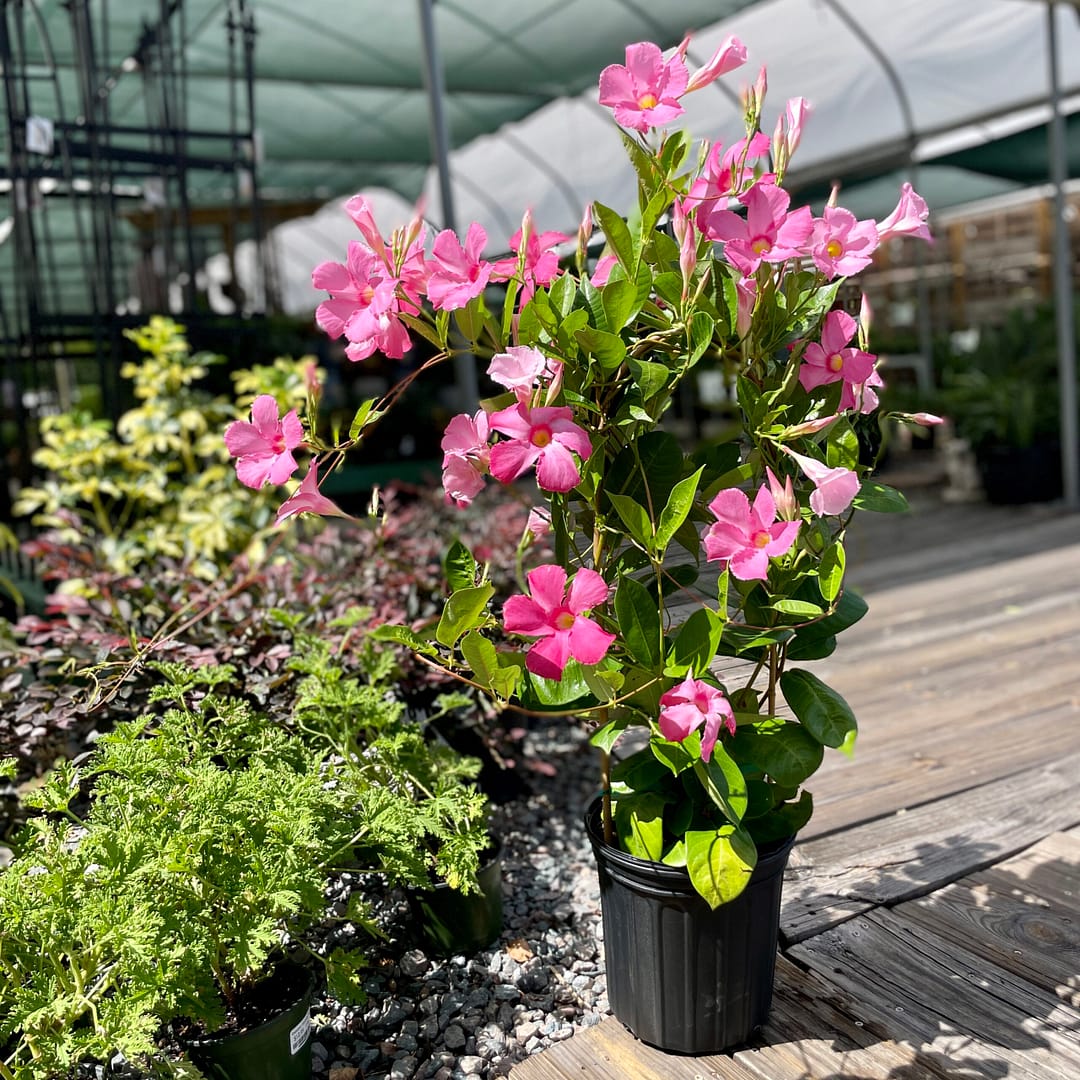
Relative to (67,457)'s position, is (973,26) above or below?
above

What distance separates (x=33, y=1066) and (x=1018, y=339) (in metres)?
6.79

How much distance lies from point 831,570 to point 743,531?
5.5 inches

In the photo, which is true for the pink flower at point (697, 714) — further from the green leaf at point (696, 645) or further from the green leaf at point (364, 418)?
the green leaf at point (364, 418)

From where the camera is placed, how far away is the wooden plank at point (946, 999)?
1.37 m

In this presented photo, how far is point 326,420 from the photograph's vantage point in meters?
4.45

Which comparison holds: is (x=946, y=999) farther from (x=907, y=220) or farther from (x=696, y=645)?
(x=907, y=220)

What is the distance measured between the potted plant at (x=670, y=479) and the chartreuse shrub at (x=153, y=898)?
0.31 metres

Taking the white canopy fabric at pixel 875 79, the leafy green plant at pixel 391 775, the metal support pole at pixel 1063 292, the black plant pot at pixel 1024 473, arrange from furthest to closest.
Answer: the white canopy fabric at pixel 875 79
the black plant pot at pixel 1024 473
the metal support pole at pixel 1063 292
the leafy green plant at pixel 391 775

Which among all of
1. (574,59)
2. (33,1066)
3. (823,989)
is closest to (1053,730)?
(823,989)

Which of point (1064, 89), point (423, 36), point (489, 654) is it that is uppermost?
point (1064, 89)

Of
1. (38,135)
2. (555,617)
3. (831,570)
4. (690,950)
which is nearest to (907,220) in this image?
(831,570)

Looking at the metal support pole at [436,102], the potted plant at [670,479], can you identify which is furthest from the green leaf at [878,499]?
the metal support pole at [436,102]

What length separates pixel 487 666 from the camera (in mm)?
1253

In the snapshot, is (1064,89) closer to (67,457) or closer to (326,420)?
(326,420)
